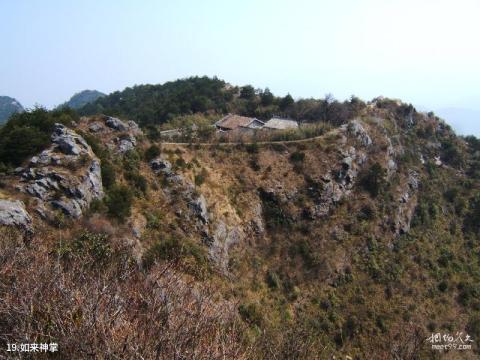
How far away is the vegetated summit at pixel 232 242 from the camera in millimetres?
13516

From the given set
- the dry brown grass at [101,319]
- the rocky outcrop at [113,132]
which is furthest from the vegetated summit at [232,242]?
the rocky outcrop at [113,132]

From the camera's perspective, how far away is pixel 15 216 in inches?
968

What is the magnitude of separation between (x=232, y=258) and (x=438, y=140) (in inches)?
2237

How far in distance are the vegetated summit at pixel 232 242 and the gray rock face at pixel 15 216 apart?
0.10 meters

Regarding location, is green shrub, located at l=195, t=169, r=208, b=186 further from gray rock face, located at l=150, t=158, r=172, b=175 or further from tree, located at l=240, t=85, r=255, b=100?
tree, located at l=240, t=85, r=255, b=100

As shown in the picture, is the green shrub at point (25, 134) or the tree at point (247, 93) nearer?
the green shrub at point (25, 134)

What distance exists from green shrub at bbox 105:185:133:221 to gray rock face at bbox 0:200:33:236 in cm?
702

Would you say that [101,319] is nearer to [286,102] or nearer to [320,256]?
[320,256]

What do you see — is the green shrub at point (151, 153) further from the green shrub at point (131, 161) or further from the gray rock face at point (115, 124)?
the gray rock face at point (115, 124)

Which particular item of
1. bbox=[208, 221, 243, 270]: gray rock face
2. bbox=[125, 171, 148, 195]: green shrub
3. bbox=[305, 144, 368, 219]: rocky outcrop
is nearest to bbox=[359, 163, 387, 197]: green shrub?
bbox=[305, 144, 368, 219]: rocky outcrop

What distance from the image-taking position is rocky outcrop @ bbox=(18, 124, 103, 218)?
93.8 ft

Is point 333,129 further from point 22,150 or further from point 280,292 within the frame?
point 22,150

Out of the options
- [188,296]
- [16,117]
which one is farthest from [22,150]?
[188,296]

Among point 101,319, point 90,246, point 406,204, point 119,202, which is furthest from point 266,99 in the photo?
point 101,319
